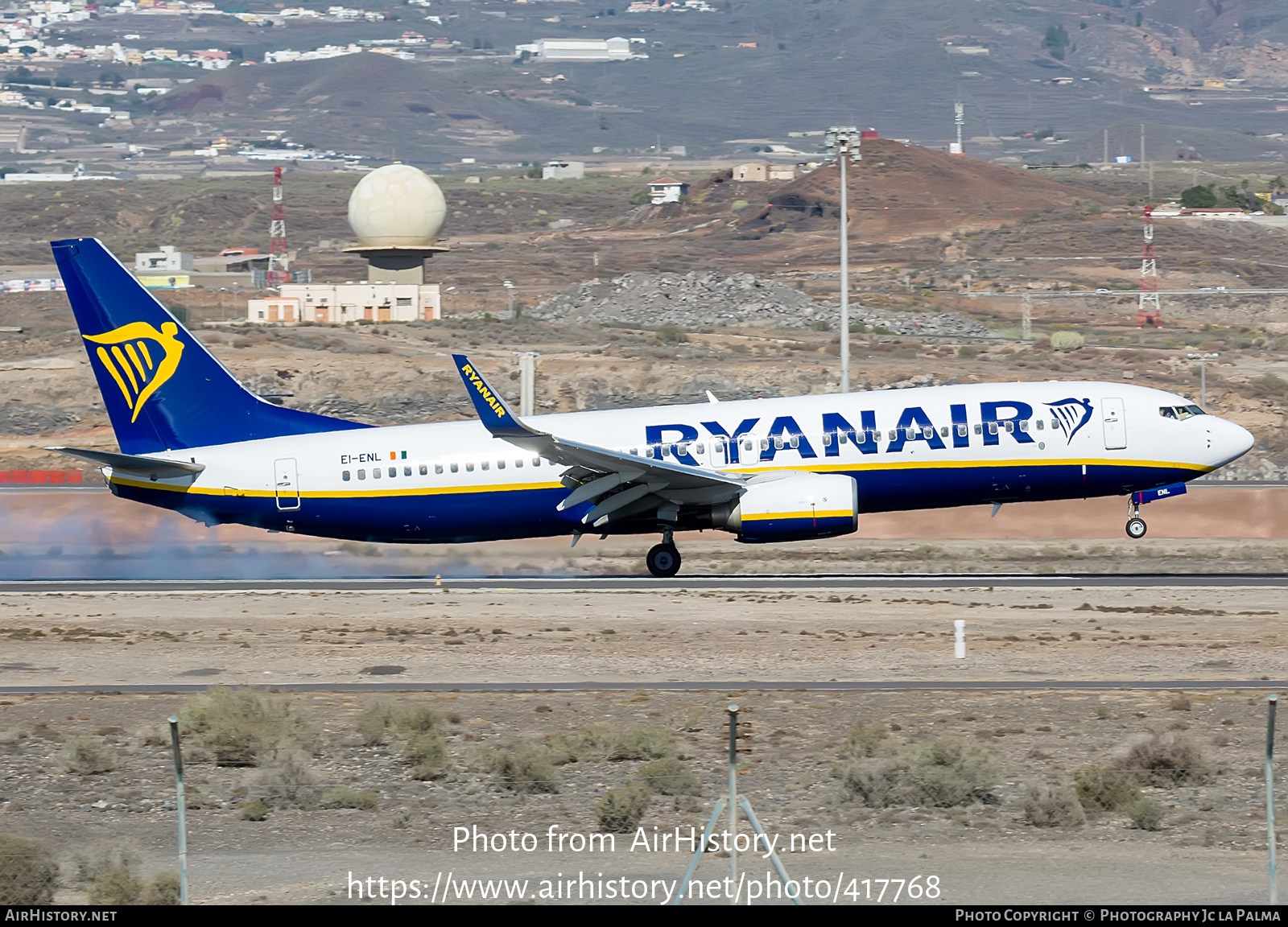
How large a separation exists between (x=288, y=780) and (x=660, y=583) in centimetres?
2051

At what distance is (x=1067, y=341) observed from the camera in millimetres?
102000

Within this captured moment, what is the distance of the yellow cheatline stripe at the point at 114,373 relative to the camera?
132 feet

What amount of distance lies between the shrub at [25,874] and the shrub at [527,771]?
19.9 ft

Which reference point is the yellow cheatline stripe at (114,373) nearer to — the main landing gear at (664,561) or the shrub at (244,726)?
the main landing gear at (664,561)

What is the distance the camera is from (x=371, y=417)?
83188 mm

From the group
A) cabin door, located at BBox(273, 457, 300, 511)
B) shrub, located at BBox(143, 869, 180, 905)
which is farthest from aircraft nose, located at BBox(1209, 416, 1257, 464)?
shrub, located at BBox(143, 869, 180, 905)

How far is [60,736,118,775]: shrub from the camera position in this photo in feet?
73.6

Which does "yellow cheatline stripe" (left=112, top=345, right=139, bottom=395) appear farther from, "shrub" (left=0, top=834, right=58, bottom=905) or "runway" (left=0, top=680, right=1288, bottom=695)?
"shrub" (left=0, top=834, right=58, bottom=905)

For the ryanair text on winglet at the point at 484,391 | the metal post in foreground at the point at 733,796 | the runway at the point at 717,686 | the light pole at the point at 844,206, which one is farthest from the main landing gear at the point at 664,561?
the metal post in foreground at the point at 733,796

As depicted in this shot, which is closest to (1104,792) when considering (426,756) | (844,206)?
(426,756)

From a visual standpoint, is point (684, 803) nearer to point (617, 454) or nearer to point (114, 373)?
point (617, 454)

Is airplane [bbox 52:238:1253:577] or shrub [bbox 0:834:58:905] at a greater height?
airplane [bbox 52:238:1253:577]

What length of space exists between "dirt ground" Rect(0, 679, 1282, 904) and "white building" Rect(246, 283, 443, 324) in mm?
87323
